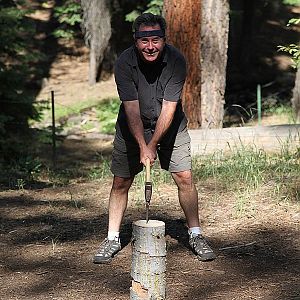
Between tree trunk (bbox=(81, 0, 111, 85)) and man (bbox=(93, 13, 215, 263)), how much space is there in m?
17.5

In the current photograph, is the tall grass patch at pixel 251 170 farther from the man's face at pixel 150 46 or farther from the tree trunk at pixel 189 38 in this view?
the tree trunk at pixel 189 38

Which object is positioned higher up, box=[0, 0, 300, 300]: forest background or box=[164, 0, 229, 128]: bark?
box=[164, 0, 229, 128]: bark

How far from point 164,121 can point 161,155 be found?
50cm

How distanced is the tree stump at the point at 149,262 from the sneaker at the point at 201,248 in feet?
4.60

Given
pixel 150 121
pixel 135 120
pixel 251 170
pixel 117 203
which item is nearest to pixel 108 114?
pixel 251 170

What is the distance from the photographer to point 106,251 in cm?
607

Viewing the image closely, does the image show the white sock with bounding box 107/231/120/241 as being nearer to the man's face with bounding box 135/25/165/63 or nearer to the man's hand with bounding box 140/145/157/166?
the man's hand with bounding box 140/145/157/166

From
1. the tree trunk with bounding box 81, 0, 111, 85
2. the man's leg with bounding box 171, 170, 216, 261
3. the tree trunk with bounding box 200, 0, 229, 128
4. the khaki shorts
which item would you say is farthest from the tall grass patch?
the tree trunk with bounding box 81, 0, 111, 85

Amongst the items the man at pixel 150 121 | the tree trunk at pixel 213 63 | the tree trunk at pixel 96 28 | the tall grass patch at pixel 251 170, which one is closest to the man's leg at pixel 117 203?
the man at pixel 150 121

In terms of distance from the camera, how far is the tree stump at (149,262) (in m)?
4.55

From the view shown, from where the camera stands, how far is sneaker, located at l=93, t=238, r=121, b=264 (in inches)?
237

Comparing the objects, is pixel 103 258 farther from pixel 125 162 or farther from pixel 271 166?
pixel 271 166

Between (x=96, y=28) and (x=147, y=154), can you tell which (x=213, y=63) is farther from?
(x=96, y=28)

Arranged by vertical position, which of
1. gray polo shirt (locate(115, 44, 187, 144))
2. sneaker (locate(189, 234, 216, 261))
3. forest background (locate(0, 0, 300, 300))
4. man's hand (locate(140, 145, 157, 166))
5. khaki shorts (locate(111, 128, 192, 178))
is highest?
gray polo shirt (locate(115, 44, 187, 144))
